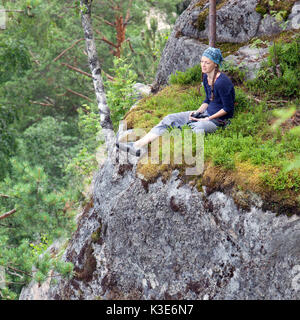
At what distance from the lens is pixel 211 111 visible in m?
5.70

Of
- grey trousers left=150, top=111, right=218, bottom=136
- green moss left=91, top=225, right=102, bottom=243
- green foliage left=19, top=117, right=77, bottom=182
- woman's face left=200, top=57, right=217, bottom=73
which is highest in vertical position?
woman's face left=200, top=57, right=217, bottom=73

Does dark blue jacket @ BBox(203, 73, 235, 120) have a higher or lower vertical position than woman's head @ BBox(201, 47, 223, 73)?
lower

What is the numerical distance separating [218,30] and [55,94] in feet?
45.8

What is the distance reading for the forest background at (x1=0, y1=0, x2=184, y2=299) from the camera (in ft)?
18.5

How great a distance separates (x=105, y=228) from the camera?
588cm

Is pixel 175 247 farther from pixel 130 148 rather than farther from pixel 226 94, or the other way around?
pixel 226 94

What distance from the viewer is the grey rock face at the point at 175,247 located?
413 cm

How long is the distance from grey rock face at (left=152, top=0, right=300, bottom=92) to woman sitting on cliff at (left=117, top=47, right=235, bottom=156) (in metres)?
2.31

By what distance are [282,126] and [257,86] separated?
1.17 metres

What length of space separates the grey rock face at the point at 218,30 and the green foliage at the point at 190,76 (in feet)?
1.37

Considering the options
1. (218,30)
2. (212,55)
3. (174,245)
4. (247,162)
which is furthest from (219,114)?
(218,30)

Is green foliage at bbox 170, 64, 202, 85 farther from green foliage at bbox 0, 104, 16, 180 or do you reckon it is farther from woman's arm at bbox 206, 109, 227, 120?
green foliage at bbox 0, 104, 16, 180

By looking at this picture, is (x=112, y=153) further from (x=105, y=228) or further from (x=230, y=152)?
(x=230, y=152)

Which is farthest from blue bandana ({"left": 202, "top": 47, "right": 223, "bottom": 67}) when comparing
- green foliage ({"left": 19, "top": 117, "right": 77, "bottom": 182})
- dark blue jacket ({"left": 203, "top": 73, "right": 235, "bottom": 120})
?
green foliage ({"left": 19, "top": 117, "right": 77, "bottom": 182})
